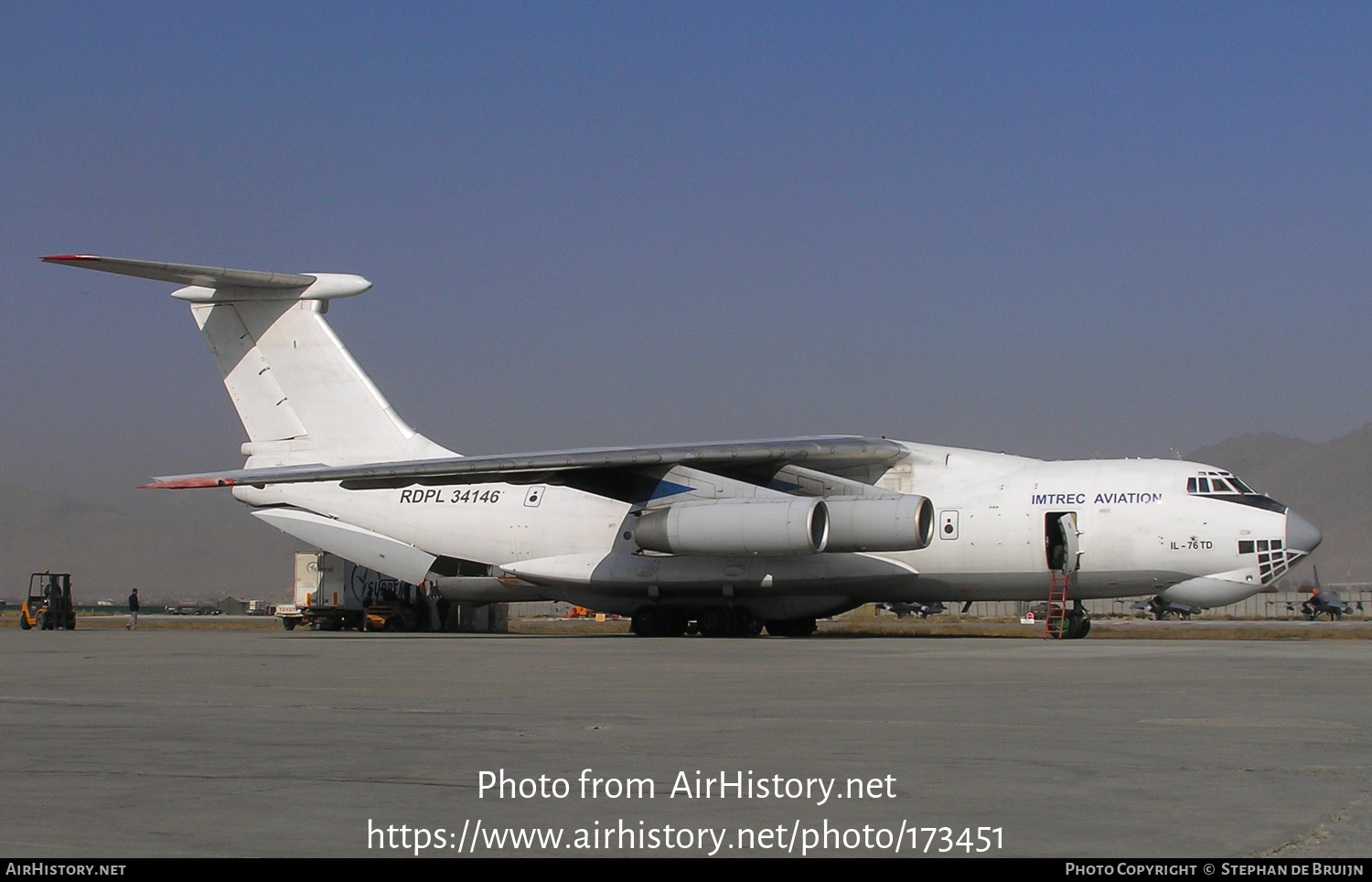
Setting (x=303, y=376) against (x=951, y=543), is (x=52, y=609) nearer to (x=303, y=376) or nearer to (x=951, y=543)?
(x=303, y=376)

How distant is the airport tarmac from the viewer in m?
4.21

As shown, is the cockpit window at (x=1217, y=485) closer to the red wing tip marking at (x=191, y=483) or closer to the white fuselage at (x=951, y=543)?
the white fuselage at (x=951, y=543)

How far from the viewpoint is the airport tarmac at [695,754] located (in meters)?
4.21

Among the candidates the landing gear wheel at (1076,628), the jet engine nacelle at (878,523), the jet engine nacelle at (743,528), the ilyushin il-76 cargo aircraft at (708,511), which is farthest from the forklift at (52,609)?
the landing gear wheel at (1076,628)

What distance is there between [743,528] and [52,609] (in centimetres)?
1512

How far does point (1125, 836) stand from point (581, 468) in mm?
16020

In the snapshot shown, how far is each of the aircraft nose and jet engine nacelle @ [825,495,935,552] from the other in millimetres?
4634

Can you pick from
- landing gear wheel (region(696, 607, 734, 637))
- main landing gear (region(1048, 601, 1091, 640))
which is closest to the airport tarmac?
main landing gear (region(1048, 601, 1091, 640))

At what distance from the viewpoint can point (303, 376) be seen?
22.9 m

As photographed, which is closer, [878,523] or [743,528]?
[878,523]

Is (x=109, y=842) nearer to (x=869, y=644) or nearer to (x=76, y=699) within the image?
(x=76, y=699)

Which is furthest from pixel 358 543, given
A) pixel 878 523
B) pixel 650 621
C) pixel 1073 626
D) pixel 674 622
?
pixel 1073 626

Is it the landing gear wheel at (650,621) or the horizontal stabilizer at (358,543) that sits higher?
the horizontal stabilizer at (358,543)

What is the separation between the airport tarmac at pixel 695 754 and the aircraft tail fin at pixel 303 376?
10964 mm
